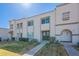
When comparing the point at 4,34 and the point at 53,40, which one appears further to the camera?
the point at 4,34

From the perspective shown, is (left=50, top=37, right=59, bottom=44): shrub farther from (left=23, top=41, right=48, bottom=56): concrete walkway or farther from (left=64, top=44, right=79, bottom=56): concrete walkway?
(left=64, top=44, right=79, bottom=56): concrete walkway

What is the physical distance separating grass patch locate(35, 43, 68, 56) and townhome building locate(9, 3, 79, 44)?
0.67 ft

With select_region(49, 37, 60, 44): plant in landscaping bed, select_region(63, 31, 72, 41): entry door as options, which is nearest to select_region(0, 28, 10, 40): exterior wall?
select_region(49, 37, 60, 44): plant in landscaping bed

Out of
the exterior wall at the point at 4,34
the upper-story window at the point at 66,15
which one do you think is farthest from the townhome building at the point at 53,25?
the exterior wall at the point at 4,34

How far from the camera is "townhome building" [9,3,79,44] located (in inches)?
156

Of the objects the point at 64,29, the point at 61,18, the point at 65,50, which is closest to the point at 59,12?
the point at 61,18

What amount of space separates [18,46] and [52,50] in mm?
850

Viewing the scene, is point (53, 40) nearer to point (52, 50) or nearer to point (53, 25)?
point (52, 50)

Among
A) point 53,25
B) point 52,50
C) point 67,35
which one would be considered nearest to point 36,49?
point 52,50

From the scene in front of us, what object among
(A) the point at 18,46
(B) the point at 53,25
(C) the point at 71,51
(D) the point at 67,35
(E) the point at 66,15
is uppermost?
(E) the point at 66,15


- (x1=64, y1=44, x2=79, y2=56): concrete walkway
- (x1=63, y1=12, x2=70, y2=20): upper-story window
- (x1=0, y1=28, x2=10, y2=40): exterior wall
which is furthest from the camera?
(x1=0, y1=28, x2=10, y2=40): exterior wall

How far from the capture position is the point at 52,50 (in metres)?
4.03

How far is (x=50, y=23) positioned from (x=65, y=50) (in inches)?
29.7

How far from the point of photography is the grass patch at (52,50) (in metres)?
3.99
